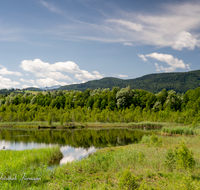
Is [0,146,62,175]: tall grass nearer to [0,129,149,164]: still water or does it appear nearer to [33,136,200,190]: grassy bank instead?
[0,129,149,164]: still water

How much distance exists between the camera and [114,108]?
98250 millimetres

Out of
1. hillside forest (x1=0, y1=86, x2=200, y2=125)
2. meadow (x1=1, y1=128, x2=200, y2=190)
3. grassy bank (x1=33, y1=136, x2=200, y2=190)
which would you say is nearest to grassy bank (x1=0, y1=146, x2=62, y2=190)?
meadow (x1=1, y1=128, x2=200, y2=190)

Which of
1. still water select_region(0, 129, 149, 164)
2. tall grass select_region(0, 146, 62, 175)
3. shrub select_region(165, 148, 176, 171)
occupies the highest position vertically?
shrub select_region(165, 148, 176, 171)

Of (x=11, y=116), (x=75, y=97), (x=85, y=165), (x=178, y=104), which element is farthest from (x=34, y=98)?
(x=85, y=165)

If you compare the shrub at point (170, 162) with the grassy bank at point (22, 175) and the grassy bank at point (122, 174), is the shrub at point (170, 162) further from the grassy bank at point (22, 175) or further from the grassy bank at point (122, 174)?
the grassy bank at point (22, 175)

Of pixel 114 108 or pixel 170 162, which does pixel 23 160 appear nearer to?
pixel 170 162

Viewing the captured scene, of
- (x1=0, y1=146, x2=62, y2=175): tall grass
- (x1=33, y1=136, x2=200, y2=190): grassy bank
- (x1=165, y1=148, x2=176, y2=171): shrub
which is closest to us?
(x1=33, y1=136, x2=200, y2=190): grassy bank

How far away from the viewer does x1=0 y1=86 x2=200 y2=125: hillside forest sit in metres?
75.8

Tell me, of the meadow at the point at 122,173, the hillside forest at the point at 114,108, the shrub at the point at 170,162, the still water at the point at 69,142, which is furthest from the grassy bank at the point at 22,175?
the hillside forest at the point at 114,108

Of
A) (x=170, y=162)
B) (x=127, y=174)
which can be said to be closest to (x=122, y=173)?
A: (x=127, y=174)

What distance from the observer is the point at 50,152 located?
23.6 meters

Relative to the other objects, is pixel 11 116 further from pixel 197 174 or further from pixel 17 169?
pixel 197 174

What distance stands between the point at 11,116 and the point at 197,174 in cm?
8550

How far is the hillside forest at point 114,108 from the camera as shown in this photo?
75.8 m
